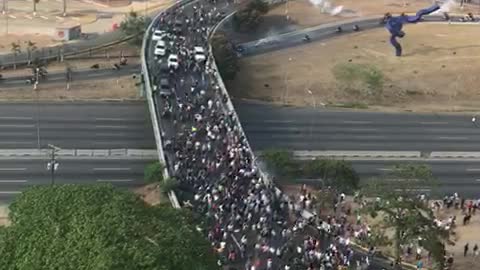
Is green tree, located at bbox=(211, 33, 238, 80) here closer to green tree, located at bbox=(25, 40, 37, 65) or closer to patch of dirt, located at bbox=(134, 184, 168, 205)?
green tree, located at bbox=(25, 40, 37, 65)

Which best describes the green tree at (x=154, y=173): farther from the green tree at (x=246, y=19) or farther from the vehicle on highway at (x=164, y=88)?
the green tree at (x=246, y=19)

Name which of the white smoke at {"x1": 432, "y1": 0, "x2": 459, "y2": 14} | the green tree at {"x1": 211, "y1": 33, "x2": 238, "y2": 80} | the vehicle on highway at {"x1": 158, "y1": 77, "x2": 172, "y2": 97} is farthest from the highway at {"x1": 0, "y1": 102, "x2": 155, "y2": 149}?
the white smoke at {"x1": 432, "y1": 0, "x2": 459, "y2": 14}

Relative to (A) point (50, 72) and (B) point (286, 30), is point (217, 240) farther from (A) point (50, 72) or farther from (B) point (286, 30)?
(B) point (286, 30)

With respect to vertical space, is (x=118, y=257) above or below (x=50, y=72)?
above


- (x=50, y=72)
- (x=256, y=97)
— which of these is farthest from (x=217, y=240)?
(x=50, y=72)

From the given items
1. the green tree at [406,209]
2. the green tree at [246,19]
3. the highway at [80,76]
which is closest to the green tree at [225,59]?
the highway at [80,76]

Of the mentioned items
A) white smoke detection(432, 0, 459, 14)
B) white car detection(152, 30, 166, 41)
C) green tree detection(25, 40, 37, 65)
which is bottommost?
white smoke detection(432, 0, 459, 14)

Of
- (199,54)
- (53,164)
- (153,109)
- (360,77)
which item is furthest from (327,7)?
(53,164)
